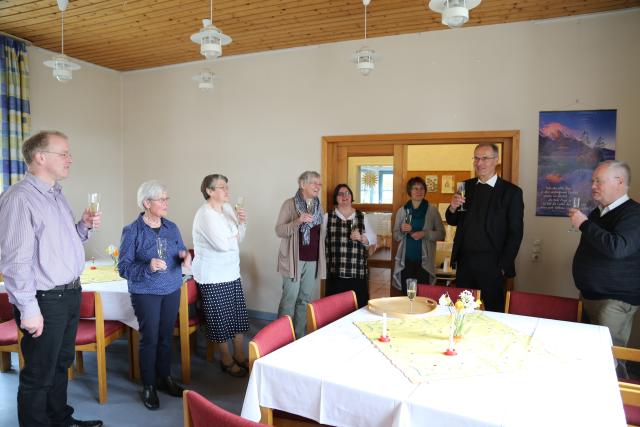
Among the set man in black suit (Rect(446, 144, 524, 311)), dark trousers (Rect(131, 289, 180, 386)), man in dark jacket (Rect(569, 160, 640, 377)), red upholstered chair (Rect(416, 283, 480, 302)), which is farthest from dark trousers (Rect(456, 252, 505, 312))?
dark trousers (Rect(131, 289, 180, 386))

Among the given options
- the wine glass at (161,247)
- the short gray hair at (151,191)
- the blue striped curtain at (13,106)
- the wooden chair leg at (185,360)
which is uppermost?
the blue striped curtain at (13,106)

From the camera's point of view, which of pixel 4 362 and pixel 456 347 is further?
pixel 4 362

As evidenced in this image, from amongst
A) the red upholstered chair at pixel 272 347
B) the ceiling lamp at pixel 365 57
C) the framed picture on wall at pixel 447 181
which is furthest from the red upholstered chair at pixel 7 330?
the framed picture on wall at pixel 447 181

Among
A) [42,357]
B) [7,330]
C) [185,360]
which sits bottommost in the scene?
[185,360]

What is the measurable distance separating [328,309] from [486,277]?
1.37 m

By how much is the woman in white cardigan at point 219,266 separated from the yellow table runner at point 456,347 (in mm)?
1373

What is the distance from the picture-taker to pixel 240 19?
3932 millimetres

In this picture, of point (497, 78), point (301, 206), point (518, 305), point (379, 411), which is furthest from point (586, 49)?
point (379, 411)

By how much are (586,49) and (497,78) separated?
0.70 meters

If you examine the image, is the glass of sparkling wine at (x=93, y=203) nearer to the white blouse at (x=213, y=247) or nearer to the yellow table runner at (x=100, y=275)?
the white blouse at (x=213, y=247)

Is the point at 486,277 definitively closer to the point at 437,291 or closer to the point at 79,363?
the point at 437,291

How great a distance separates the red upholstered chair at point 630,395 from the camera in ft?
5.51

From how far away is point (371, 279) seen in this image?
190 inches

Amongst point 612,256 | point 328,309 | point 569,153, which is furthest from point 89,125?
point 612,256
